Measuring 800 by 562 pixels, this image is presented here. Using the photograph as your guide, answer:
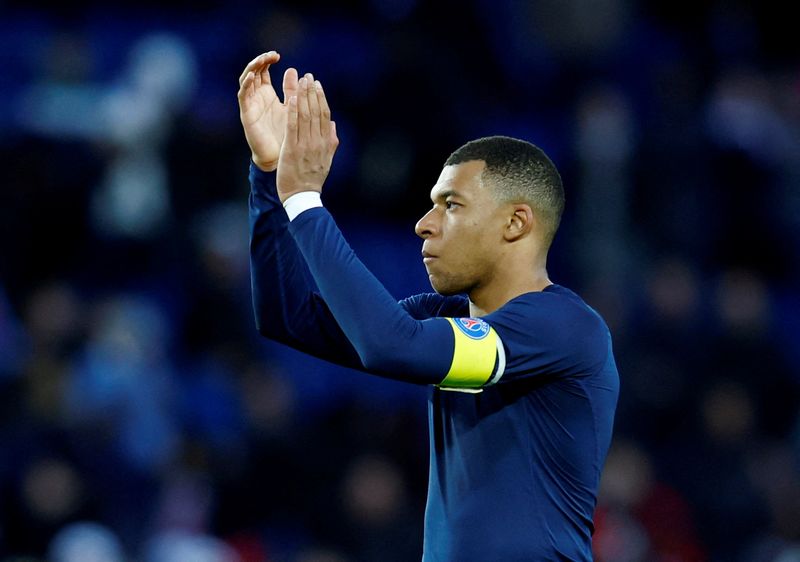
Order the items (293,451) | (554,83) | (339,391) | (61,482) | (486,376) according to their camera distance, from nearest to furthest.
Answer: (486,376)
(61,482)
(293,451)
(339,391)
(554,83)

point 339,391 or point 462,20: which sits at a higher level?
point 462,20

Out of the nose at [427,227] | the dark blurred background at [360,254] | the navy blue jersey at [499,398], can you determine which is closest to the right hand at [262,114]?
the navy blue jersey at [499,398]

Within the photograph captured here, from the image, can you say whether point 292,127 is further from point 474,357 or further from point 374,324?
point 474,357

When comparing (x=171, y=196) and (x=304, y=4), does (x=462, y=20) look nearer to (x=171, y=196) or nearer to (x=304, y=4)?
(x=304, y=4)

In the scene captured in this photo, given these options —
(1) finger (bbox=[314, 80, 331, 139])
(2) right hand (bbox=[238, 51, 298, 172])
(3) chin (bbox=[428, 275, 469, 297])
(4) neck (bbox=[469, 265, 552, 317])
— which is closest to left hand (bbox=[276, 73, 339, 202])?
(1) finger (bbox=[314, 80, 331, 139])

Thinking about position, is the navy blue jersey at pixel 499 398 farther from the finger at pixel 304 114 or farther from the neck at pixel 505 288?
the finger at pixel 304 114

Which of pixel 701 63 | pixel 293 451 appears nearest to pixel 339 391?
pixel 293 451

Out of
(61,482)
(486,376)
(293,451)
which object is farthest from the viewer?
(293,451)

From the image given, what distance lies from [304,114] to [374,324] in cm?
53

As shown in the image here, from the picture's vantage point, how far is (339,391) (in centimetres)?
862

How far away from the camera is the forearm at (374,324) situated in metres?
3.07

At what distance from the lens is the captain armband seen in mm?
3121

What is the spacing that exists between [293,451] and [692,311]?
270 centimetres

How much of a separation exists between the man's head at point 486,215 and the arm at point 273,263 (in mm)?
346
